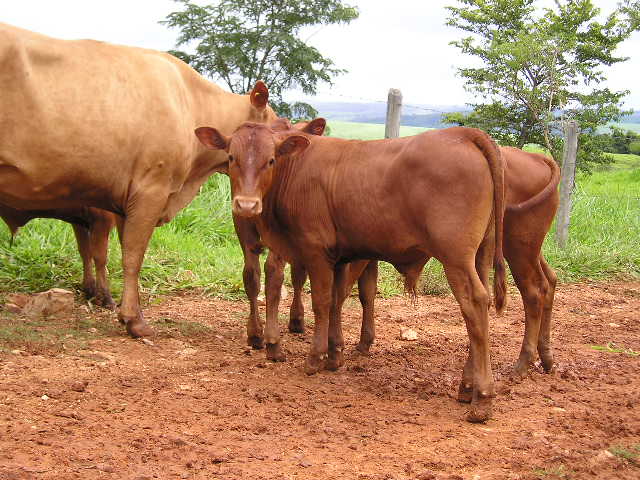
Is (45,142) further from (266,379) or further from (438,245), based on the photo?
(438,245)

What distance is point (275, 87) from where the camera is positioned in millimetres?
15828

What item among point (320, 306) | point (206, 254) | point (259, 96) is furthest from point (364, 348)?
point (206, 254)

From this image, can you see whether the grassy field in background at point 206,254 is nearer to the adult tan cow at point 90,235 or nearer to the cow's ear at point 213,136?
the adult tan cow at point 90,235

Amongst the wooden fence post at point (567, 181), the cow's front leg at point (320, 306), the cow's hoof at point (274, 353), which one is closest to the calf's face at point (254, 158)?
the cow's front leg at point (320, 306)

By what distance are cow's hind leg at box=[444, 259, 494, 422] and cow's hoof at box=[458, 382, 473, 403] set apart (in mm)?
255

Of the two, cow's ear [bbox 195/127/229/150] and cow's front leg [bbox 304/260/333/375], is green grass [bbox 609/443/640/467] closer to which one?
cow's front leg [bbox 304/260/333/375]

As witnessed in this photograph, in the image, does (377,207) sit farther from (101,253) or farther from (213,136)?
(101,253)

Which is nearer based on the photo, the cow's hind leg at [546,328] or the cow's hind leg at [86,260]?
the cow's hind leg at [546,328]

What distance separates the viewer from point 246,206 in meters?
4.73

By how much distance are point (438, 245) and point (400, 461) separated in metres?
1.27

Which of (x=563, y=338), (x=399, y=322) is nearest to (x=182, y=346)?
(x=399, y=322)

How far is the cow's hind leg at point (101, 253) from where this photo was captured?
6965 mm

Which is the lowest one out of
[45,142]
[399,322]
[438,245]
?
[399,322]

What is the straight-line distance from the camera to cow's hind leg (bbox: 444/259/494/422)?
14.5 ft
